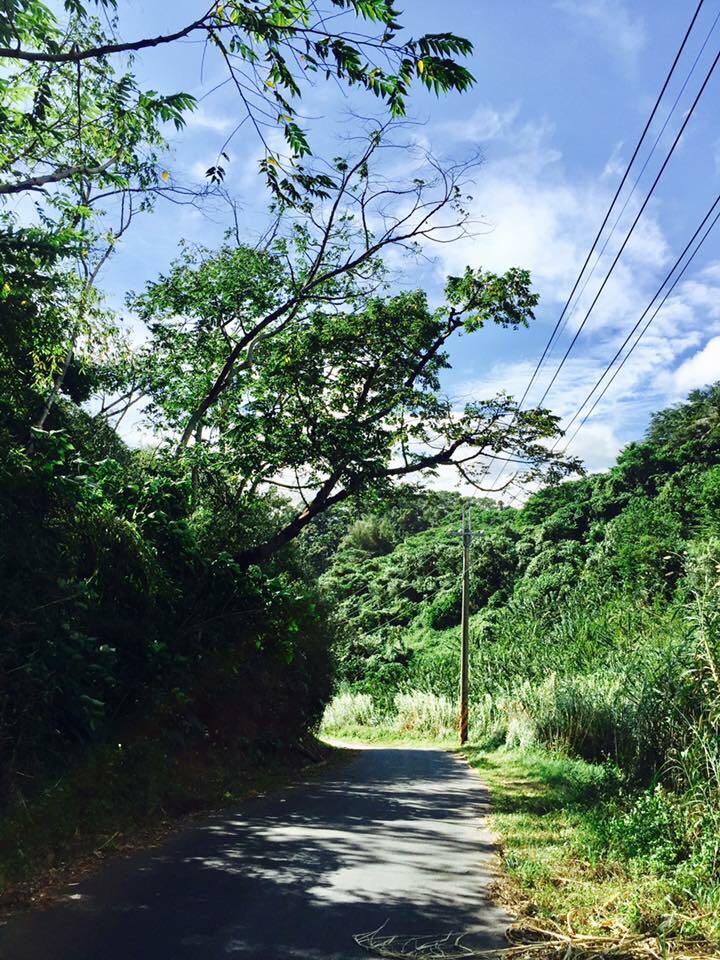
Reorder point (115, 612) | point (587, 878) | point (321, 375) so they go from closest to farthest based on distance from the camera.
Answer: point (587, 878) → point (115, 612) → point (321, 375)

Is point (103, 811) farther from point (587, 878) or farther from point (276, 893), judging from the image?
point (587, 878)

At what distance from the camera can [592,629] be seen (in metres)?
22.5

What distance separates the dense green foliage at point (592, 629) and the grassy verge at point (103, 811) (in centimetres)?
508

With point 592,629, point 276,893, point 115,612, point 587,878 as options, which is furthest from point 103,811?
point 592,629

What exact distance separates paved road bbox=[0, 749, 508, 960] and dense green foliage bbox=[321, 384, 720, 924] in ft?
6.21

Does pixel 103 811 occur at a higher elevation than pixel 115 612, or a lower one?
lower

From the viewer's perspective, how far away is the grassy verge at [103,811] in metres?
6.57

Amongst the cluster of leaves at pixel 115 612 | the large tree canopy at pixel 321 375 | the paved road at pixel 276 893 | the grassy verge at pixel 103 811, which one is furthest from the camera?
the large tree canopy at pixel 321 375

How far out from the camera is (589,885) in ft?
20.6

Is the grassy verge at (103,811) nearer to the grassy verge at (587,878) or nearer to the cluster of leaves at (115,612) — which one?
the cluster of leaves at (115,612)

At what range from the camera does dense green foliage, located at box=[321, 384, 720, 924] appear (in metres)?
8.04

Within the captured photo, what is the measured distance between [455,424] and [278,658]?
21.9 feet

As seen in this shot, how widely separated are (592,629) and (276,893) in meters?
18.2

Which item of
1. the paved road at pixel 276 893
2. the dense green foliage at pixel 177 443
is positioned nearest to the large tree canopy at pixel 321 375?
the dense green foliage at pixel 177 443
